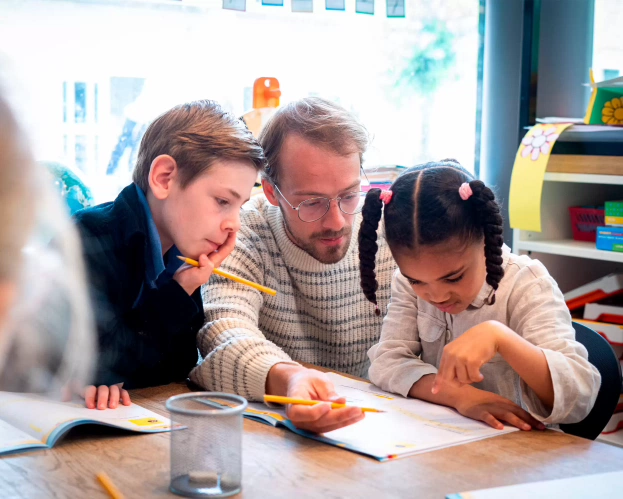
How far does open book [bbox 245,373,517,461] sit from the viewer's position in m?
0.96

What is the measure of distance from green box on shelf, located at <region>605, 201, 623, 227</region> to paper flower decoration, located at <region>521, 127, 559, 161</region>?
236mm

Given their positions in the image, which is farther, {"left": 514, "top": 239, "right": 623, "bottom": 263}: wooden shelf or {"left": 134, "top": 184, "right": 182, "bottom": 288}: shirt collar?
{"left": 514, "top": 239, "right": 623, "bottom": 263}: wooden shelf

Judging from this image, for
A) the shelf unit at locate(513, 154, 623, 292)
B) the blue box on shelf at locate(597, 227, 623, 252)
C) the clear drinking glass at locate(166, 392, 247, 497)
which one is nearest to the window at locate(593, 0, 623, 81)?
the shelf unit at locate(513, 154, 623, 292)

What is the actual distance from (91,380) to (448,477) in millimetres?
653

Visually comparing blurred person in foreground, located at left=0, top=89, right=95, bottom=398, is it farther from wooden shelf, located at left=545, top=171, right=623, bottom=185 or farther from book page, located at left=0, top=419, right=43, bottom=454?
wooden shelf, located at left=545, top=171, right=623, bottom=185

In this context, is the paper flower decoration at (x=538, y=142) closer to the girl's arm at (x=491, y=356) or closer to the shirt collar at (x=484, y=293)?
the shirt collar at (x=484, y=293)

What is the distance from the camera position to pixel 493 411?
109cm

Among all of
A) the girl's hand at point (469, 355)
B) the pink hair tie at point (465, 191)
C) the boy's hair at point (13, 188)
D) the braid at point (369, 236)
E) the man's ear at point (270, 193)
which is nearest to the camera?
the boy's hair at point (13, 188)

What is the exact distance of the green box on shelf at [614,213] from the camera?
6.49 ft

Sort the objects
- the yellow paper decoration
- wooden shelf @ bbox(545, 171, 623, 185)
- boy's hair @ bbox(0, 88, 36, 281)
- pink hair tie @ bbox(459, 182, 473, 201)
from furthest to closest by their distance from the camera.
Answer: the yellow paper decoration
wooden shelf @ bbox(545, 171, 623, 185)
pink hair tie @ bbox(459, 182, 473, 201)
boy's hair @ bbox(0, 88, 36, 281)

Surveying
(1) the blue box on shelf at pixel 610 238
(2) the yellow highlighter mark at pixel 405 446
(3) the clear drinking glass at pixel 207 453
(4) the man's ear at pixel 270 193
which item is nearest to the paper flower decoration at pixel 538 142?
(1) the blue box on shelf at pixel 610 238

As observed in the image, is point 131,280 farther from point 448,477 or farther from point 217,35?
point 217,35

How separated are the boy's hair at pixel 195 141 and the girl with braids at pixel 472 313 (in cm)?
27

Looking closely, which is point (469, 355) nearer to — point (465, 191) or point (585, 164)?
point (465, 191)
